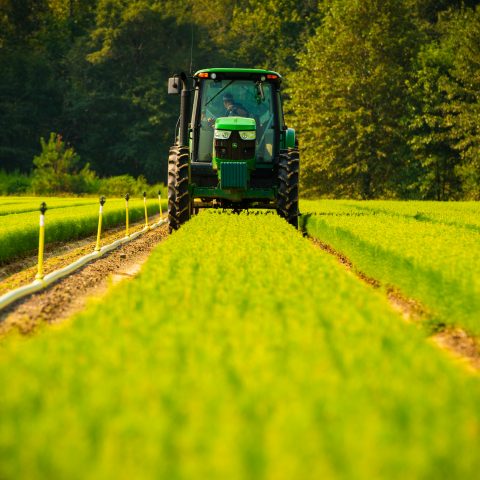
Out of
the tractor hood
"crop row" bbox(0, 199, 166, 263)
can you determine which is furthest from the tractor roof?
"crop row" bbox(0, 199, 166, 263)

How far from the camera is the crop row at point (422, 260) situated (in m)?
9.06

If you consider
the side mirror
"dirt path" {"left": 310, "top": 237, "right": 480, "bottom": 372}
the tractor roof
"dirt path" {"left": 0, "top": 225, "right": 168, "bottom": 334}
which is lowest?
"dirt path" {"left": 310, "top": 237, "right": 480, "bottom": 372}

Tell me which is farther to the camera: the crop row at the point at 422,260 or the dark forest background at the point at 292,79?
the dark forest background at the point at 292,79

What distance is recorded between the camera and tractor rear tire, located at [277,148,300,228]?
748 inches

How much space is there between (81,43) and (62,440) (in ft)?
225

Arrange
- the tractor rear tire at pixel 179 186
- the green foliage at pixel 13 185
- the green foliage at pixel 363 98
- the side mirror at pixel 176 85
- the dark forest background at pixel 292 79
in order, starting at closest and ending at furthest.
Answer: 1. the side mirror at pixel 176 85
2. the tractor rear tire at pixel 179 186
3. the dark forest background at pixel 292 79
4. the green foliage at pixel 363 98
5. the green foliage at pixel 13 185

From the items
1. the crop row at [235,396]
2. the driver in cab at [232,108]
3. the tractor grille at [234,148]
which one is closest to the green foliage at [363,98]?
the driver in cab at [232,108]

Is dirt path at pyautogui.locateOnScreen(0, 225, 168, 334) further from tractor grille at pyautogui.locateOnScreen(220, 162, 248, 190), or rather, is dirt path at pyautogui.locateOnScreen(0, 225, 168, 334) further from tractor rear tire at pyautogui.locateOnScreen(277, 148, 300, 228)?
tractor rear tire at pyautogui.locateOnScreen(277, 148, 300, 228)

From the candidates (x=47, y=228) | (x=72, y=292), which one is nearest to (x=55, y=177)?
(x=47, y=228)

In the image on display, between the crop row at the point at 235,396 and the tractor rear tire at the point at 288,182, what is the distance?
1155 centimetres

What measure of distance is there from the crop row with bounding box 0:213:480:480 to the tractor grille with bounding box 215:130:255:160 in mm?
11437

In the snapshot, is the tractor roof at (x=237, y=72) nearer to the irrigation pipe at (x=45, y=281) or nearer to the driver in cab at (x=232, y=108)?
the driver in cab at (x=232, y=108)

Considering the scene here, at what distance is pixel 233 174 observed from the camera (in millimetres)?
18781

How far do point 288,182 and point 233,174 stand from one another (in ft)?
4.22
